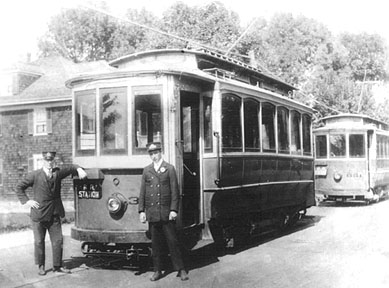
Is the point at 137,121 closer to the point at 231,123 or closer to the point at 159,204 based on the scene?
the point at 159,204

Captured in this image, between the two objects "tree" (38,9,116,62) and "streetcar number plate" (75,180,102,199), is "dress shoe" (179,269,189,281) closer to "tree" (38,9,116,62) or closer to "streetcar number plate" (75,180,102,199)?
"streetcar number plate" (75,180,102,199)

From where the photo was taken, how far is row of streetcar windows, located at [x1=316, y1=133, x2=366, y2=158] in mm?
19047

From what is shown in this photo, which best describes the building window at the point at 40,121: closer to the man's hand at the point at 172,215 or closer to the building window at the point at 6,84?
the building window at the point at 6,84

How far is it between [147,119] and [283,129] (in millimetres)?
4224

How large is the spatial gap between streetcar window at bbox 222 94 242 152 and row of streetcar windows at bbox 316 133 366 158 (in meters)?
10.8

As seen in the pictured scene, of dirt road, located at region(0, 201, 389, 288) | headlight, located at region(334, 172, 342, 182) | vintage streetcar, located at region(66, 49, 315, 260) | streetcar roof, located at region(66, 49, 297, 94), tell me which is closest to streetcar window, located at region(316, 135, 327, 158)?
headlight, located at region(334, 172, 342, 182)

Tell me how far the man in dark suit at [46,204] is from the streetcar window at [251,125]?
3276 millimetres

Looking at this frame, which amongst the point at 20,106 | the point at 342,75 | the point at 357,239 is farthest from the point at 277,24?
the point at 357,239

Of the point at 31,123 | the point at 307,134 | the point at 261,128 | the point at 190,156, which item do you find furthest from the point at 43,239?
the point at 31,123

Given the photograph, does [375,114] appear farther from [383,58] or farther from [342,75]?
[383,58]

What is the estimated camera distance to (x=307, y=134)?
1312 cm

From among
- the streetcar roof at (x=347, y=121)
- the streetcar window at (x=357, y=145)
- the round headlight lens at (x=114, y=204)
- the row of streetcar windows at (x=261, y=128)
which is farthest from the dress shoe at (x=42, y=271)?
the streetcar roof at (x=347, y=121)

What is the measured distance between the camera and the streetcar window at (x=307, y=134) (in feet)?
42.3

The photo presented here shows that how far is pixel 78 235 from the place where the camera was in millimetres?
7738
